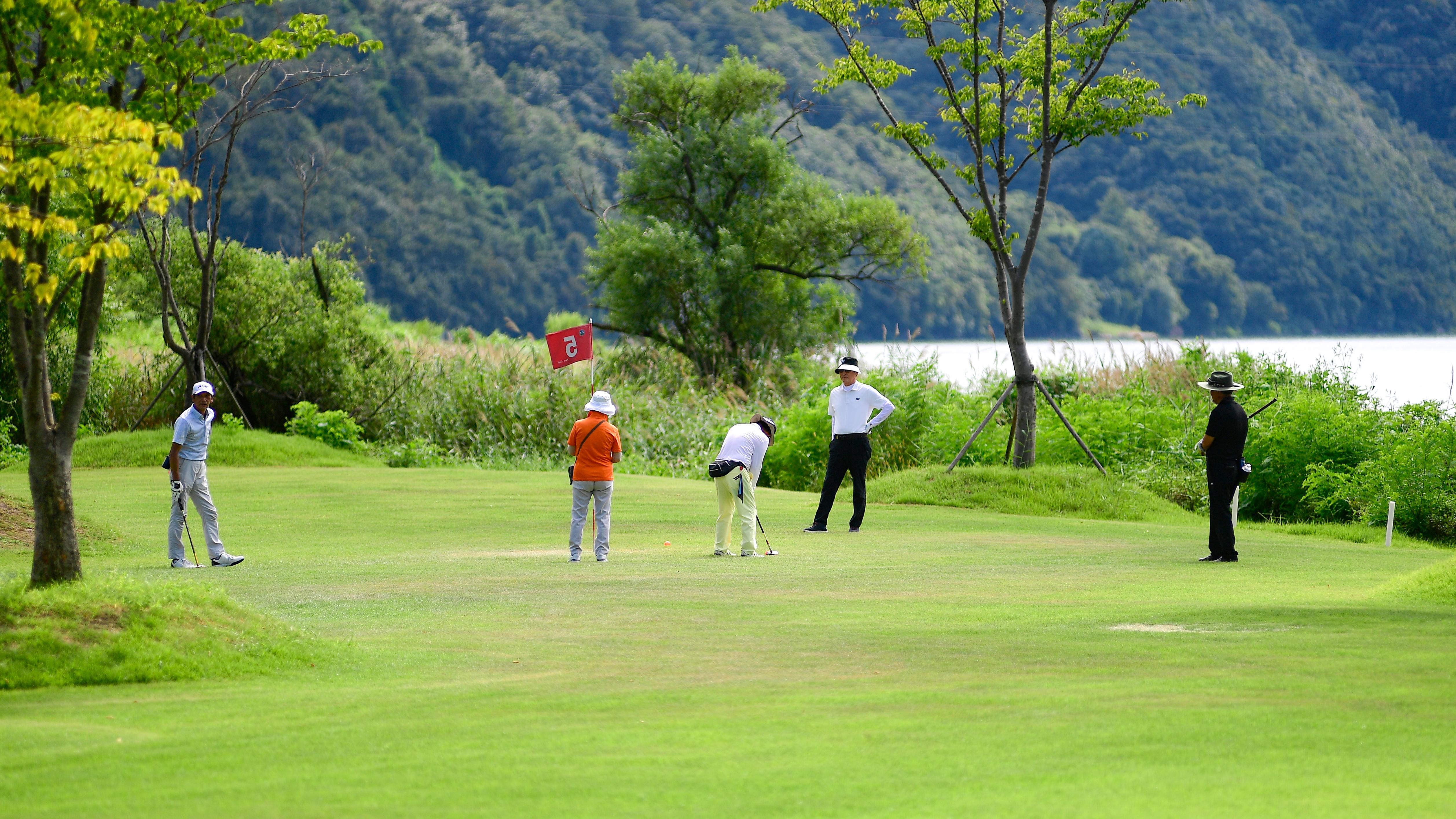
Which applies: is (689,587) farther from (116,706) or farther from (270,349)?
(270,349)

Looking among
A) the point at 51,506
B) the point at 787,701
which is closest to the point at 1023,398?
the point at 787,701

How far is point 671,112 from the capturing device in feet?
152

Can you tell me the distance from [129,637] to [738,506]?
756 cm

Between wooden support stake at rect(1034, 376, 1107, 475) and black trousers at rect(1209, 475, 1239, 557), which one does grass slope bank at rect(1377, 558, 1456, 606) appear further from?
wooden support stake at rect(1034, 376, 1107, 475)

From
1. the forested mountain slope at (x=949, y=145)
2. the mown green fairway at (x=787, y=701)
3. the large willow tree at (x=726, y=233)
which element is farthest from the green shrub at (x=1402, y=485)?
the forested mountain slope at (x=949, y=145)

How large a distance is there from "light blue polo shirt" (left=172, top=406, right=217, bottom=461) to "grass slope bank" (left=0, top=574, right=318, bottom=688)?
5598 mm

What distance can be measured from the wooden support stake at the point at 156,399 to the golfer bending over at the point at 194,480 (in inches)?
640

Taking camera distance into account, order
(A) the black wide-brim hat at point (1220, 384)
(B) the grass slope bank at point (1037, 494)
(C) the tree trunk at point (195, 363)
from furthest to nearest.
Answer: (C) the tree trunk at point (195, 363) → (B) the grass slope bank at point (1037, 494) → (A) the black wide-brim hat at point (1220, 384)

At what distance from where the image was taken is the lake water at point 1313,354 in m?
31.4

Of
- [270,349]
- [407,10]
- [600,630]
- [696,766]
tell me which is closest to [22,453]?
[270,349]

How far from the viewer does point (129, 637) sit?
8906 millimetres

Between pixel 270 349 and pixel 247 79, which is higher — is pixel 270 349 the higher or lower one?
the lower one

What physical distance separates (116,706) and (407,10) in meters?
102

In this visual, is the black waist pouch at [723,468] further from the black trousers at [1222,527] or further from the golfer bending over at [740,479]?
the black trousers at [1222,527]
